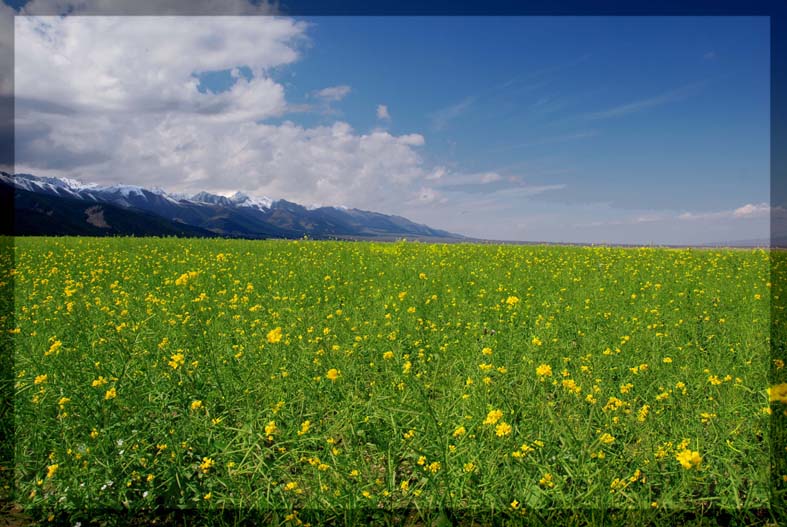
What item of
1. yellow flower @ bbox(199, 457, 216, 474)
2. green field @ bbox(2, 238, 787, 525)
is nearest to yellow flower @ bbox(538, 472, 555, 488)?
green field @ bbox(2, 238, 787, 525)

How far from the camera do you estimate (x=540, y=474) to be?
3.22 m

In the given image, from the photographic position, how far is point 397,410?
3.62m

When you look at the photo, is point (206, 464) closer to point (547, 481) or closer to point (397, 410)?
point (397, 410)

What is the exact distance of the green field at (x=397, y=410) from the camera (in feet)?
10.2

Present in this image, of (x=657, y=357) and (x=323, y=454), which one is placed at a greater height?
(x=657, y=357)

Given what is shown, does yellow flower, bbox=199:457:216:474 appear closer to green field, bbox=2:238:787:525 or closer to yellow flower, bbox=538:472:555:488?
green field, bbox=2:238:787:525

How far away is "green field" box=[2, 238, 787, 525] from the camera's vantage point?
311cm

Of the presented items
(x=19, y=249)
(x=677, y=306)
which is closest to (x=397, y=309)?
(x=677, y=306)

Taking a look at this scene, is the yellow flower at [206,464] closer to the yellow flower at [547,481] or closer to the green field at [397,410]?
the green field at [397,410]

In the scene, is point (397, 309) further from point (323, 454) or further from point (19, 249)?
point (19, 249)

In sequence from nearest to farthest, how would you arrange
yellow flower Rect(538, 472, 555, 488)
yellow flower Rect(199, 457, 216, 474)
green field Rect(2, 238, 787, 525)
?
yellow flower Rect(538, 472, 555, 488)
green field Rect(2, 238, 787, 525)
yellow flower Rect(199, 457, 216, 474)

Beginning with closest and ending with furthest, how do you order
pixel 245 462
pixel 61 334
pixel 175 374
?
1. pixel 245 462
2. pixel 175 374
3. pixel 61 334

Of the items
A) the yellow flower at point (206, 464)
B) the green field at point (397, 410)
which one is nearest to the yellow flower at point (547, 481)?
the green field at point (397, 410)

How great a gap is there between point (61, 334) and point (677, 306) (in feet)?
35.6
